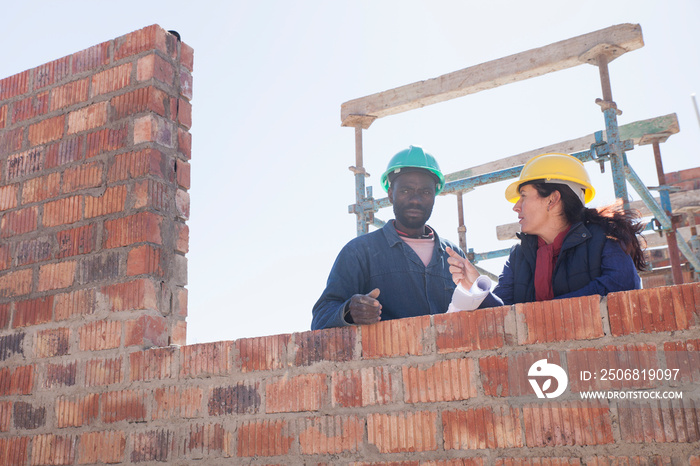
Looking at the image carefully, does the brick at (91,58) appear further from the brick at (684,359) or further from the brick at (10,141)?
the brick at (684,359)

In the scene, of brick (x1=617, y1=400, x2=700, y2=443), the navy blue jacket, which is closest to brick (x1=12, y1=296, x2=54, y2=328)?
the navy blue jacket

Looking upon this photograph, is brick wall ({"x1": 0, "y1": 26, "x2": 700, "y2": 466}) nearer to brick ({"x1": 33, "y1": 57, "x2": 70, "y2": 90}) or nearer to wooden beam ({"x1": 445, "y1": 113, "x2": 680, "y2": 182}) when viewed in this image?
brick ({"x1": 33, "y1": 57, "x2": 70, "y2": 90})

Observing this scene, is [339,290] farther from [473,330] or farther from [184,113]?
[184,113]

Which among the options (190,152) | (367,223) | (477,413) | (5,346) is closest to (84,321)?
(5,346)

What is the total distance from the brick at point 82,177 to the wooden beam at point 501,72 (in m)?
4.03

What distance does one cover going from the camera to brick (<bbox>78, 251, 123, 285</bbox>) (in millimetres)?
2986

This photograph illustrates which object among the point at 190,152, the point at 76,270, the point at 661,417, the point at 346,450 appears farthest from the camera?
the point at 190,152

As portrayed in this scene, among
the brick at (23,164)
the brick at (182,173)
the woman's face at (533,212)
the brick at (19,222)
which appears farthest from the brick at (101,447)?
the woman's face at (533,212)

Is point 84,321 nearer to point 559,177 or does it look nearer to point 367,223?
point 559,177

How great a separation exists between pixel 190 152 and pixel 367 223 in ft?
12.4

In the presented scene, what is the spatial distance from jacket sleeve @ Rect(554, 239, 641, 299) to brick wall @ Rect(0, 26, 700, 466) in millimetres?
315

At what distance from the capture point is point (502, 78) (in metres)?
6.05

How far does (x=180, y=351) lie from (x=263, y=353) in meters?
0.44
